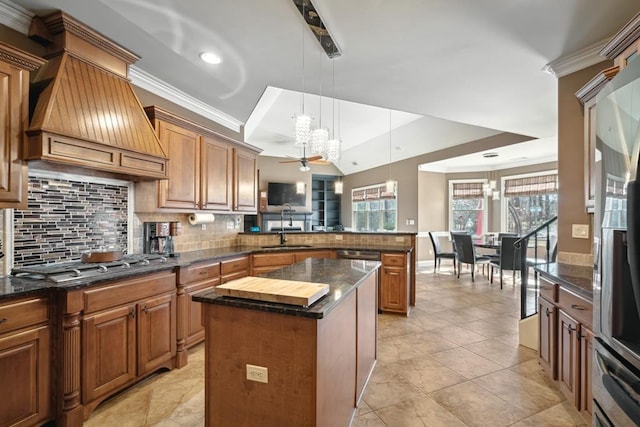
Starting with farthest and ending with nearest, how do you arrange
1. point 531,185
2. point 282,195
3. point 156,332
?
point 282,195, point 531,185, point 156,332

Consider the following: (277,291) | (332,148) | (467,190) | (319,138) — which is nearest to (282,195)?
(467,190)

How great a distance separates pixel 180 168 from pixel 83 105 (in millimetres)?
1025

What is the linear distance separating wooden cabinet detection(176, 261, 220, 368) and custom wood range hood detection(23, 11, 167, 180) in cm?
98

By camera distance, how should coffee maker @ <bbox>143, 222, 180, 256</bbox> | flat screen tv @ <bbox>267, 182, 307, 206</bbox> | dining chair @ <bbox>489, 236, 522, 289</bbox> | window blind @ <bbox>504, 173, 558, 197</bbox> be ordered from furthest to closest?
1. flat screen tv @ <bbox>267, 182, 307, 206</bbox>
2. window blind @ <bbox>504, 173, 558, 197</bbox>
3. dining chair @ <bbox>489, 236, 522, 289</bbox>
4. coffee maker @ <bbox>143, 222, 180, 256</bbox>

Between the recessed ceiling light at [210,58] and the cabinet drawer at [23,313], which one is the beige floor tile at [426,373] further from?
the recessed ceiling light at [210,58]

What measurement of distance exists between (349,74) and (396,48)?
60 centimetres

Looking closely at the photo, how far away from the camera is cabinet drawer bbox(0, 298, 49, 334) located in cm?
154

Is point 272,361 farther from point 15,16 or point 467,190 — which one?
point 467,190

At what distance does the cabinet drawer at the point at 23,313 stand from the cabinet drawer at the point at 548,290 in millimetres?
3350

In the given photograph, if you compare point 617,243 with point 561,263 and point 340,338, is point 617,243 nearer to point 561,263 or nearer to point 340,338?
point 340,338

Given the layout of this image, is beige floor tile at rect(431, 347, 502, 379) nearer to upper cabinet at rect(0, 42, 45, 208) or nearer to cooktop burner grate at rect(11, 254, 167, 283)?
cooktop burner grate at rect(11, 254, 167, 283)

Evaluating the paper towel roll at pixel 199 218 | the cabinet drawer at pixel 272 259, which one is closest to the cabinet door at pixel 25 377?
the paper towel roll at pixel 199 218

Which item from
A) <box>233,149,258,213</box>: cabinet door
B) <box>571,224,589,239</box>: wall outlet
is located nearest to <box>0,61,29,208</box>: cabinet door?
<box>233,149,258,213</box>: cabinet door

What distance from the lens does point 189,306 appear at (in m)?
2.71
